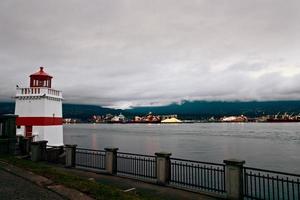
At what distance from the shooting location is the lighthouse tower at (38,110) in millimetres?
29656

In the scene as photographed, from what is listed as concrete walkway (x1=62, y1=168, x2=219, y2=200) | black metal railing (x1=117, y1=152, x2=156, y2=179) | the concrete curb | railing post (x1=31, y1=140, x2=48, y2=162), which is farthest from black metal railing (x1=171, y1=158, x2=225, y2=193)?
railing post (x1=31, y1=140, x2=48, y2=162)

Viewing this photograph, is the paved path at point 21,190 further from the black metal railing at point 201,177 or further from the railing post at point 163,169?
the black metal railing at point 201,177

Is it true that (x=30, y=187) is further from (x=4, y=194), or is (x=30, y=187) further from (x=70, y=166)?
(x=70, y=166)

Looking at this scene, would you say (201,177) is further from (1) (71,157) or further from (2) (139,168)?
(2) (139,168)

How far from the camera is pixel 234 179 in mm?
12094

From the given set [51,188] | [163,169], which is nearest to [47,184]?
[51,188]

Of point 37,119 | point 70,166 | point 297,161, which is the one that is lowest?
point 297,161

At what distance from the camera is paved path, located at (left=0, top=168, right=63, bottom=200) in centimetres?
1018

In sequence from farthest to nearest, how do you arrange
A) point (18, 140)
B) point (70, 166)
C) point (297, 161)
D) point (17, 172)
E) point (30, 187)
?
point (297, 161) → point (18, 140) → point (70, 166) → point (17, 172) → point (30, 187)

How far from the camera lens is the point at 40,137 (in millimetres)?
29672

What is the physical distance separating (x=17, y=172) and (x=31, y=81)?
18.1 m

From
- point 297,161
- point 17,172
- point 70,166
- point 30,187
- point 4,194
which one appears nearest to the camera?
Answer: point 4,194

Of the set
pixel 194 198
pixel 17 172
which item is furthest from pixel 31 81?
pixel 194 198

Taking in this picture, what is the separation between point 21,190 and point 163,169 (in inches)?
243
